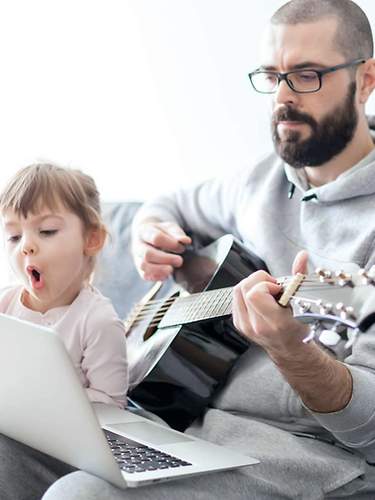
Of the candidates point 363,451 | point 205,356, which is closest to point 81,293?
point 205,356

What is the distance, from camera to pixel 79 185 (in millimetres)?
1856

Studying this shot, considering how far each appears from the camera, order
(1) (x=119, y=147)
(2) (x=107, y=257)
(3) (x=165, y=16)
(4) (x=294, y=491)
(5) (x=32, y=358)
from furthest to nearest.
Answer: (1) (x=119, y=147), (3) (x=165, y=16), (2) (x=107, y=257), (4) (x=294, y=491), (5) (x=32, y=358)

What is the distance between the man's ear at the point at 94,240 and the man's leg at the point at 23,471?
15.7 inches

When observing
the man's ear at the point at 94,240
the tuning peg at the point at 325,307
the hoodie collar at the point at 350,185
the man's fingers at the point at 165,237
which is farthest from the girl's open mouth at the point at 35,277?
the tuning peg at the point at 325,307

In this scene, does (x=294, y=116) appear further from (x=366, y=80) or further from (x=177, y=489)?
(x=177, y=489)

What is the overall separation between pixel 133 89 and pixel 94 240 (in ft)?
3.53

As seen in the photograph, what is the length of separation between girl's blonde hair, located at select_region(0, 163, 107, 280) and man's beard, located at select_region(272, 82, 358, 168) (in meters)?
0.38

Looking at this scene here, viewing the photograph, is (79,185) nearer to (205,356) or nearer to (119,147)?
(205,356)

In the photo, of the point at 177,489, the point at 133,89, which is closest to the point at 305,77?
the point at 177,489

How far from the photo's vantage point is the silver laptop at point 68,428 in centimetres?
132

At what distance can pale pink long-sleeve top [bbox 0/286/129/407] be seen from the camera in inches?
68.6

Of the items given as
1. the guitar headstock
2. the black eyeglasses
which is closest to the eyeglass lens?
the black eyeglasses

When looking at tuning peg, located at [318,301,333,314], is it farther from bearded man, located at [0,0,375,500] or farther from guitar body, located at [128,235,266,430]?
guitar body, located at [128,235,266,430]

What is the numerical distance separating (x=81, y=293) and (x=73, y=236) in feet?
0.35
